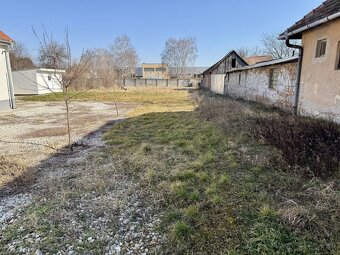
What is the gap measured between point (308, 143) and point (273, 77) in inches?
286

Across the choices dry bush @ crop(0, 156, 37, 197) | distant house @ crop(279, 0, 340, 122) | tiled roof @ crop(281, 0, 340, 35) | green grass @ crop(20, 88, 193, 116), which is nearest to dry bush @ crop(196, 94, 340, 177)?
distant house @ crop(279, 0, 340, 122)

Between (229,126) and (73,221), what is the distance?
4.86 m

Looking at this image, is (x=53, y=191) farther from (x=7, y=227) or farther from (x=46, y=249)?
(x=46, y=249)

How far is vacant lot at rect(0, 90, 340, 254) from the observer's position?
88.0 inches

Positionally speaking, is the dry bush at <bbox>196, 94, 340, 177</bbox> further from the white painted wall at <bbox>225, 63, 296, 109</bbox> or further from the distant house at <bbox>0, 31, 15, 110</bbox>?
the distant house at <bbox>0, 31, 15, 110</bbox>

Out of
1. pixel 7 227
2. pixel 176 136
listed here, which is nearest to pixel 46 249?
pixel 7 227

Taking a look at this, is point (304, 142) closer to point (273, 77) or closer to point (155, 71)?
point (273, 77)

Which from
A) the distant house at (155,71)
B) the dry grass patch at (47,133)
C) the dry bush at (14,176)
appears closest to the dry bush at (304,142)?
the dry bush at (14,176)

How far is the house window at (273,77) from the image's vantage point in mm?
10120

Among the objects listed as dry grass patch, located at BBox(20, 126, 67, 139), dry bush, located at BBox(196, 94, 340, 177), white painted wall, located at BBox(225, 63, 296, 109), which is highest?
white painted wall, located at BBox(225, 63, 296, 109)

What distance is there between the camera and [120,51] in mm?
54875

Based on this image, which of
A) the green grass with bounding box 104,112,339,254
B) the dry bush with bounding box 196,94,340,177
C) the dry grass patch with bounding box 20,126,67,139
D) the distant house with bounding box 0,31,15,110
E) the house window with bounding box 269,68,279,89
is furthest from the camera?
the distant house with bounding box 0,31,15,110

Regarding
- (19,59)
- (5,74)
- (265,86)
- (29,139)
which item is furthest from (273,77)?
(19,59)

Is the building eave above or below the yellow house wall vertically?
above
